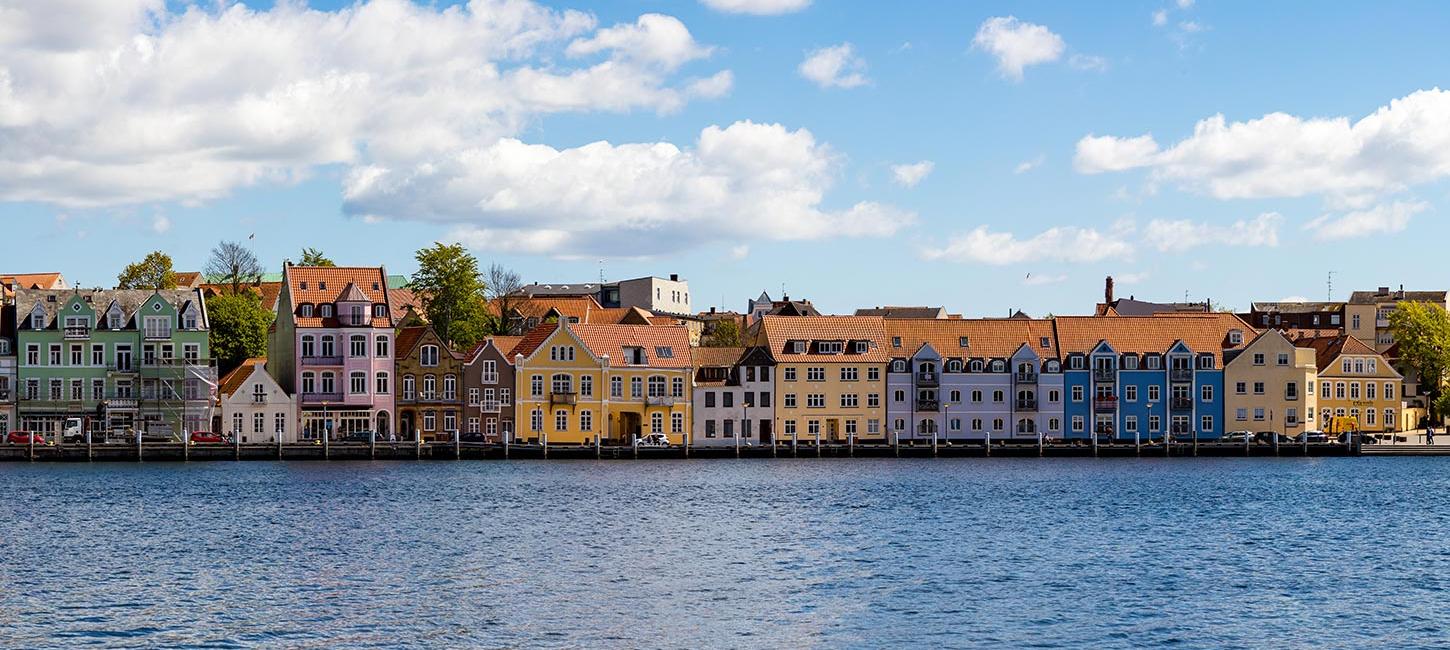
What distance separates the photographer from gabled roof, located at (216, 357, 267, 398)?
125 meters

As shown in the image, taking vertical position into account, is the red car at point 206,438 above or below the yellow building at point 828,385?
below

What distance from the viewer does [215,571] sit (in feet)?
191

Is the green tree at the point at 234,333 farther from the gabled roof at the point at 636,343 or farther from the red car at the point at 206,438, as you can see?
the gabled roof at the point at 636,343

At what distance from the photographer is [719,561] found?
61094 millimetres

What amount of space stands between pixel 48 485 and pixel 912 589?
56282mm

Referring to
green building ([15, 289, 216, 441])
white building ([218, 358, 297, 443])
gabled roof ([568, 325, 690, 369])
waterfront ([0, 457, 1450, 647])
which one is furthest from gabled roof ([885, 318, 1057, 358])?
green building ([15, 289, 216, 441])

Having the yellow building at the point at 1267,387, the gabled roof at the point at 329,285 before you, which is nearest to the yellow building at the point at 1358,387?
the yellow building at the point at 1267,387

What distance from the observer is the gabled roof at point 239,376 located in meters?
125

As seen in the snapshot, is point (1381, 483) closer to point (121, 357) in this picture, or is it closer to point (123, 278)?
point (121, 357)

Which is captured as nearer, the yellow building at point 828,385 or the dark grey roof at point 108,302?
the dark grey roof at point 108,302

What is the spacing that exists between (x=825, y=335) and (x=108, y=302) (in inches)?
1920

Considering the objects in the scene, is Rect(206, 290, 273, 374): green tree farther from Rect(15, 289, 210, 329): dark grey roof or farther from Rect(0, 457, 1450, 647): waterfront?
Rect(0, 457, 1450, 647): waterfront

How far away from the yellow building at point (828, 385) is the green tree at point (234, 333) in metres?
37.3

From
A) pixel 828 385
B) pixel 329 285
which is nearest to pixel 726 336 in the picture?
pixel 828 385
